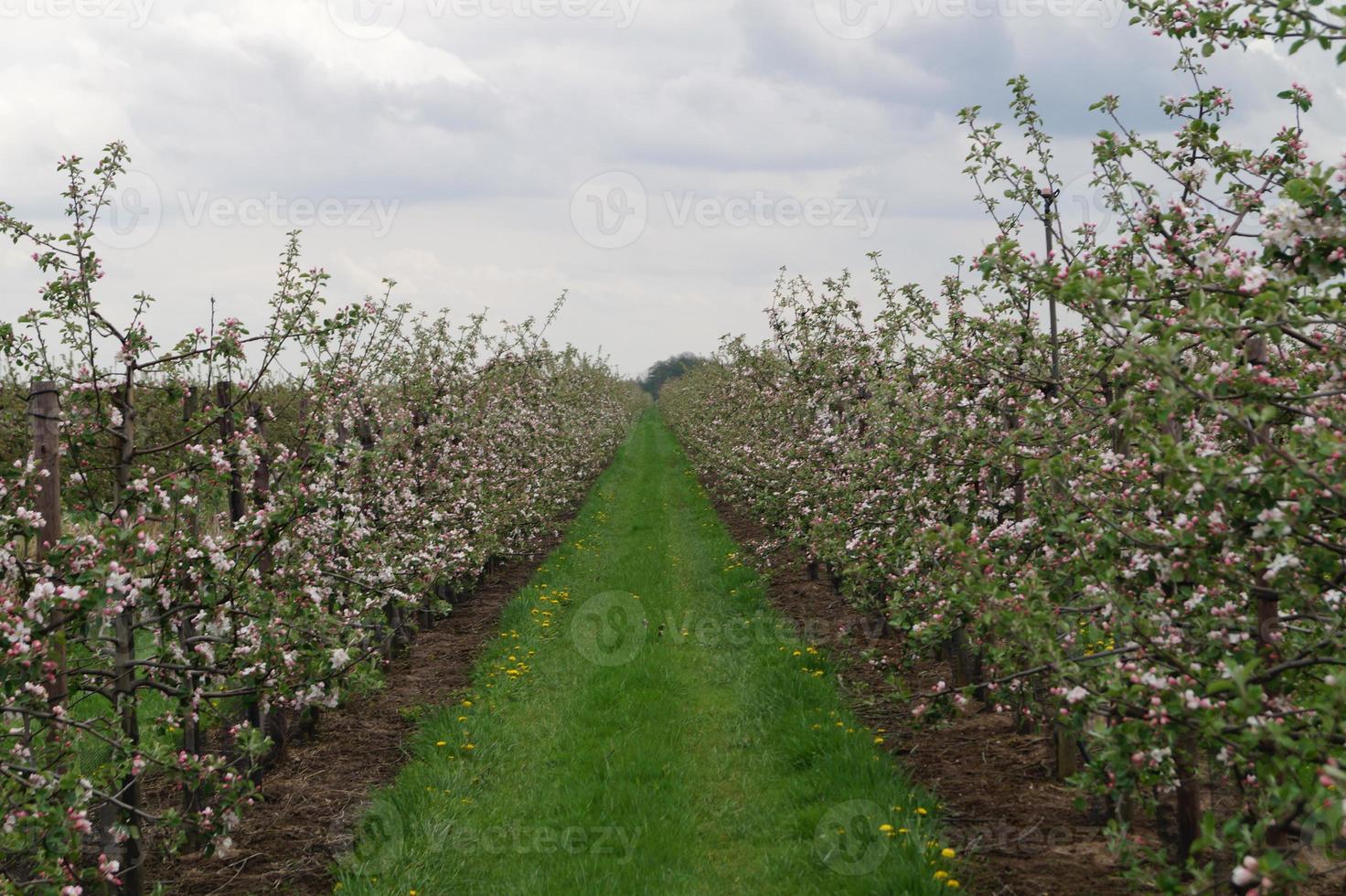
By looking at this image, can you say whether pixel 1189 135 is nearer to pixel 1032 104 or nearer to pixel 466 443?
pixel 1032 104

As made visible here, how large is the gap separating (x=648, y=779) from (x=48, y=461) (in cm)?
452

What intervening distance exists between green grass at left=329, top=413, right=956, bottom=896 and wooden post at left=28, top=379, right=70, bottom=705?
2.07 meters

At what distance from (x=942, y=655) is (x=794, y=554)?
6871mm

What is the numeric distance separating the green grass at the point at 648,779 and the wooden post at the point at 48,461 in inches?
81.4

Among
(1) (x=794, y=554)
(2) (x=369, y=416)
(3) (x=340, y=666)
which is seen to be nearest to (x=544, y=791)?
(3) (x=340, y=666)

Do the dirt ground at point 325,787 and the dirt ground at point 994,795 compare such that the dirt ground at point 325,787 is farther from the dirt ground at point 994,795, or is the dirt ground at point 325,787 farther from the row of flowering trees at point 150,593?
the dirt ground at point 994,795

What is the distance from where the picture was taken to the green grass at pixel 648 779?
580 centimetres

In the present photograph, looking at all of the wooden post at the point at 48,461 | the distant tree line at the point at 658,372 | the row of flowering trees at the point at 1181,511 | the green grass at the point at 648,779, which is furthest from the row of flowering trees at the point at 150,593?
the distant tree line at the point at 658,372

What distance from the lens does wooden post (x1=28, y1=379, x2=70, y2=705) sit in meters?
4.71

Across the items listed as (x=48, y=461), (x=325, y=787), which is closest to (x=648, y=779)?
(x=325, y=787)

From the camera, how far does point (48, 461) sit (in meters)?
4.92

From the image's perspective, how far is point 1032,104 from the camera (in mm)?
7133

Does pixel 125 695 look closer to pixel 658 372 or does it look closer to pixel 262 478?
pixel 262 478

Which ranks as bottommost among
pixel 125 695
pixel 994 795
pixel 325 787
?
pixel 325 787
